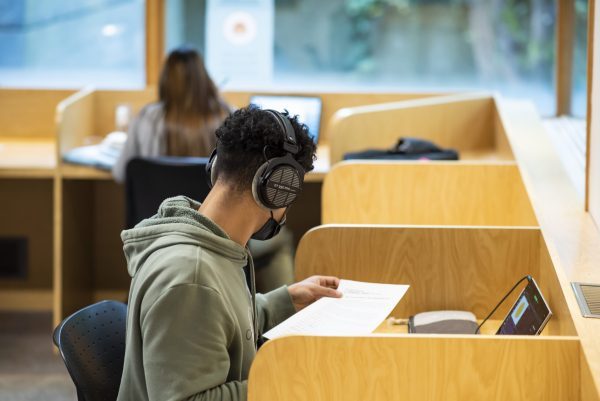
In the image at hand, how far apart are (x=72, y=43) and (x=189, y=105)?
4.55 feet

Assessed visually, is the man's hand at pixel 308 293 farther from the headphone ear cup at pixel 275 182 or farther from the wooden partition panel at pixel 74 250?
the wooden partition panel at pixel 74 250

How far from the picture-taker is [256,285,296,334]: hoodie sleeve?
1884mm

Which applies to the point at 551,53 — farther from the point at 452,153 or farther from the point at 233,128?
the point at 233,128

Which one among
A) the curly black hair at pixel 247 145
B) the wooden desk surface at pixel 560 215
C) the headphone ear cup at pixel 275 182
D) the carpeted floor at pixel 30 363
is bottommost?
the carpeted floor at pixel 30 363

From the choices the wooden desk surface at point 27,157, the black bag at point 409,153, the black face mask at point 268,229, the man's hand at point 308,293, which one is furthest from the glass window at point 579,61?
the black face mask at point 268,229

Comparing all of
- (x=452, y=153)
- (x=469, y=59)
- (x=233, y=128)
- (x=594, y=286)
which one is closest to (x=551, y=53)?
(x=469, y=59)

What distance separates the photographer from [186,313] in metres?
1.44

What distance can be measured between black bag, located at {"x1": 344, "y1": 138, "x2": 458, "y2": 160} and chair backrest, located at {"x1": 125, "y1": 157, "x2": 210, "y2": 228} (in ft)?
1.71

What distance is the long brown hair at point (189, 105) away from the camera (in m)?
3.46

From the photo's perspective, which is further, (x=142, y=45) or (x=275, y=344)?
(x=142, y=45)

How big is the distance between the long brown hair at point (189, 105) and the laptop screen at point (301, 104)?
2.22 feet

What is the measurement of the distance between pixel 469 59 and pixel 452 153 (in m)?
1.54

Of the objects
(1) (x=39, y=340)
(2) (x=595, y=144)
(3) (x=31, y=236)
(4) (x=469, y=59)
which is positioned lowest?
(1) (x=39, y=340)

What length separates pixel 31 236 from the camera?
4.32 metres
